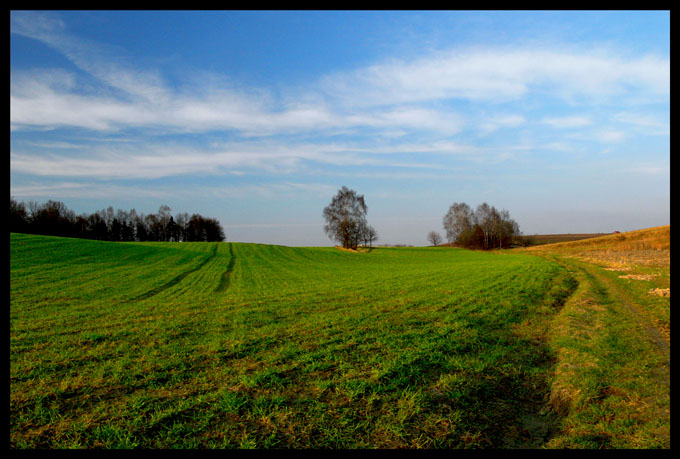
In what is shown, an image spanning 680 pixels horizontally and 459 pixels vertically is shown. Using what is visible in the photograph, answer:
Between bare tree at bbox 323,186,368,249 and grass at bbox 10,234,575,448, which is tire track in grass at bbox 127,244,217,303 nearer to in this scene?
grass at bbox 10,234,575,448

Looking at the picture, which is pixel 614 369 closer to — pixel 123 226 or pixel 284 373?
pixel 284 373

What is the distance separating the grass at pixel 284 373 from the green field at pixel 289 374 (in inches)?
1.2

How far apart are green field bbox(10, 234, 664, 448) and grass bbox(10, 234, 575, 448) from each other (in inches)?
1.2

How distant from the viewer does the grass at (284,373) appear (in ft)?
16.6

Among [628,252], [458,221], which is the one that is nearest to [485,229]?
[458,221]

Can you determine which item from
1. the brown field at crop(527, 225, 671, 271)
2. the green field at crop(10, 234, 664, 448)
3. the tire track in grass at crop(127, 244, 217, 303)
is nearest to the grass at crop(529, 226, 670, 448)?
the green field at crop(10, 234, 664, 448)
